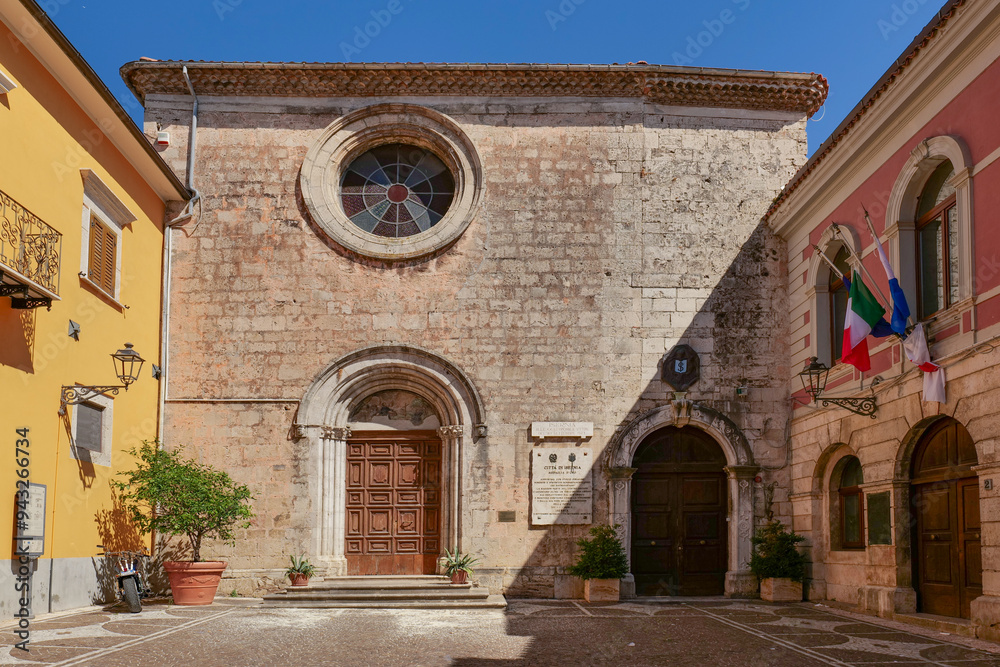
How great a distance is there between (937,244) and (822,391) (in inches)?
120

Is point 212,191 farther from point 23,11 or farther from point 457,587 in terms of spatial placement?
point 457,587

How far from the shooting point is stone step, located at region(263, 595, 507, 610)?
12617 mm

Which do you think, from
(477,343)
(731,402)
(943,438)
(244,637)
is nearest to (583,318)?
(477,343)

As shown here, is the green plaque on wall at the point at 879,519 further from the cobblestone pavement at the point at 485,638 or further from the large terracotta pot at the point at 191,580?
the large terracotta pot at the point at 191,580

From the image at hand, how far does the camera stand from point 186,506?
12781 millimetres

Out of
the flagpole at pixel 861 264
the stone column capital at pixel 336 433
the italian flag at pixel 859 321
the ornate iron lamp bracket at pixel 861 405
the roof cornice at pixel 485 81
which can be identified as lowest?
the stone column capital at pixel 336 433

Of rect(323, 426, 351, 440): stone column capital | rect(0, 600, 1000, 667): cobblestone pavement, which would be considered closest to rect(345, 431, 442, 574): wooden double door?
rect(323, 426, 351, 440): stone column capital

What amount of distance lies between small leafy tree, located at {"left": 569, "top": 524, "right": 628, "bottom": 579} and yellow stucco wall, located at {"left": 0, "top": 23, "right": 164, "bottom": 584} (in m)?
6.14

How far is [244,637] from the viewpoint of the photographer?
31.4ft

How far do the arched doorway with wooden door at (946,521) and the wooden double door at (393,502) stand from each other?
665cm

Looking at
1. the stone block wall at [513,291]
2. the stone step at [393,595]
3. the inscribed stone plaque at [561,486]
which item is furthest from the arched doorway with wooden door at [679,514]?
the stone step at [393,595]

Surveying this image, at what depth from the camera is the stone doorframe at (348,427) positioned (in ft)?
46.6

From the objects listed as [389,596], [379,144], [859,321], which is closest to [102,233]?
[379,144]

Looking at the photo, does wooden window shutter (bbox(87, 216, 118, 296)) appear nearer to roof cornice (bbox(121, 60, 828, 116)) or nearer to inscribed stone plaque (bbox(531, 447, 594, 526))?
roof cornice (bbox(121, 60, 828, 116))
